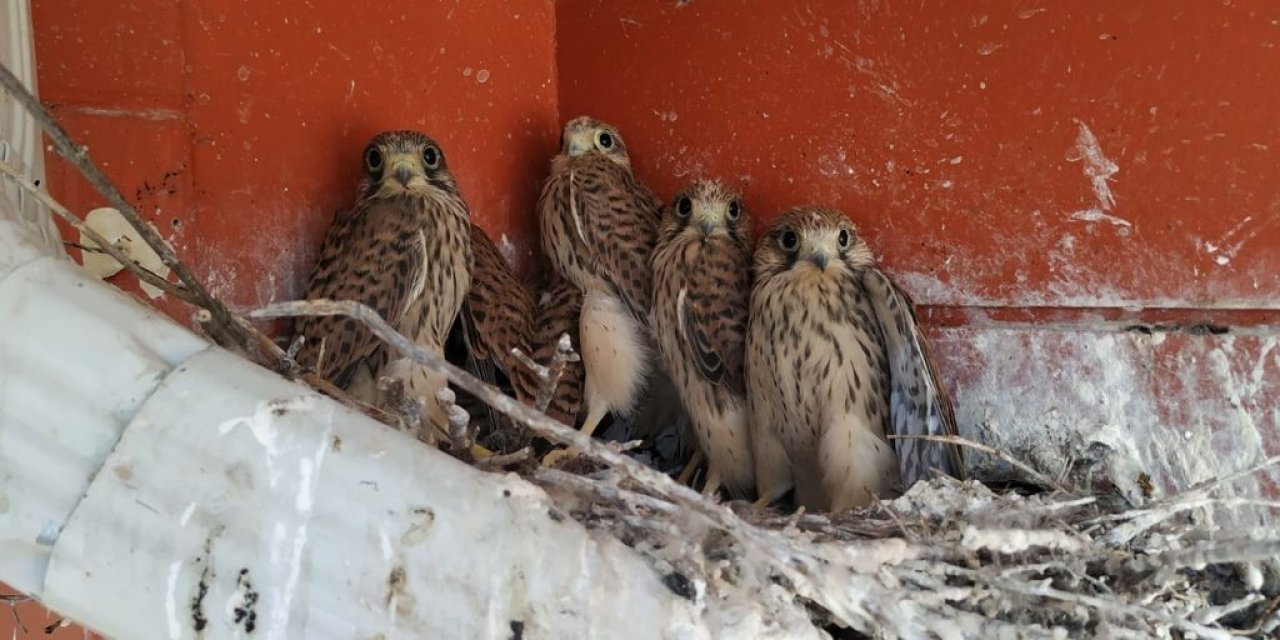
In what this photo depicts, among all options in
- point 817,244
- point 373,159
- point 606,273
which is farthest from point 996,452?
point 373,159

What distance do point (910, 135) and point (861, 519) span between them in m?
1.05

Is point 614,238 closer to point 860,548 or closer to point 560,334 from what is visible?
point 560,334

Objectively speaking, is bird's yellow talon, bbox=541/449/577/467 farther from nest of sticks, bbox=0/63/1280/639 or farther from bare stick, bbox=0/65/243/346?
bare stick, bbox=0/65/243/346

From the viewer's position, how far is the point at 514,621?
1223 mm

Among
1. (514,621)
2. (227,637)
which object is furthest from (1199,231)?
(227,637)

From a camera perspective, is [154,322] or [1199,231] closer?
[154,322]

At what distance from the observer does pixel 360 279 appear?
2.37m

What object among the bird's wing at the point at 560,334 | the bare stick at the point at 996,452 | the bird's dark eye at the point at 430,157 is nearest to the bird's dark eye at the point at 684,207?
the bird's wing at the point at 560,334

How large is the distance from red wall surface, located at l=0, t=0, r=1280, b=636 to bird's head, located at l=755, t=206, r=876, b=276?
0.12 m

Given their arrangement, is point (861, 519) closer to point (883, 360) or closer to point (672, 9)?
point (883, 360)

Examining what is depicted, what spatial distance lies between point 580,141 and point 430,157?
0.53m

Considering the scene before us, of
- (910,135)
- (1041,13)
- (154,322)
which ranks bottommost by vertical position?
(154,322)

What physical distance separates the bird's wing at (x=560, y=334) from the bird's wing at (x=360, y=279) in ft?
1.59

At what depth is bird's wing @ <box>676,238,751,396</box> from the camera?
2.67 meters
